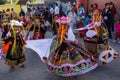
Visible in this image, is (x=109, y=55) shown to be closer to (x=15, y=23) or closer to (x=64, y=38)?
(x=64, y=38)

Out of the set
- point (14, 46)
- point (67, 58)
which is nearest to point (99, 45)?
point (67, 58)

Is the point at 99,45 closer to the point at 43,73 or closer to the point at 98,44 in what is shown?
the point at 98,44

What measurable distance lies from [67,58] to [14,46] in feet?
6.08

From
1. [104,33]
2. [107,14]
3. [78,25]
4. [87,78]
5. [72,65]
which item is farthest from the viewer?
[78,25]

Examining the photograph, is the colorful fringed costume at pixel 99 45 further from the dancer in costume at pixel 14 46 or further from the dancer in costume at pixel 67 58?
the dancer in costume at pixel 14 46

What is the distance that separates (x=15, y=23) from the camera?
802 centimetres

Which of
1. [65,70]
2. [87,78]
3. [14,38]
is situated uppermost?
[14,38]

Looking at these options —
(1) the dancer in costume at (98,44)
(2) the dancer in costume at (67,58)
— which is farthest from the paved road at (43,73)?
(2) the dancer in costume at (67,58)

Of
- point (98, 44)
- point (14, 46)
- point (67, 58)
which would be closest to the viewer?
point (67, 58)

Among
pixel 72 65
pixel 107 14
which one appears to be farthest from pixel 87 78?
pixel 107 14

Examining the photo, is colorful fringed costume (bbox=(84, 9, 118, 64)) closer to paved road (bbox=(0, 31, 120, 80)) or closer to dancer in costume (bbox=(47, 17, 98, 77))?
paved road (bbox=(0, 31, 120, 80))

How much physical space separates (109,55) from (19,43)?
2.57 m

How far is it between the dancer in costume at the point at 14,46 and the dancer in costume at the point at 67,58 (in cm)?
122

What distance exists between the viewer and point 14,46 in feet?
26.2
